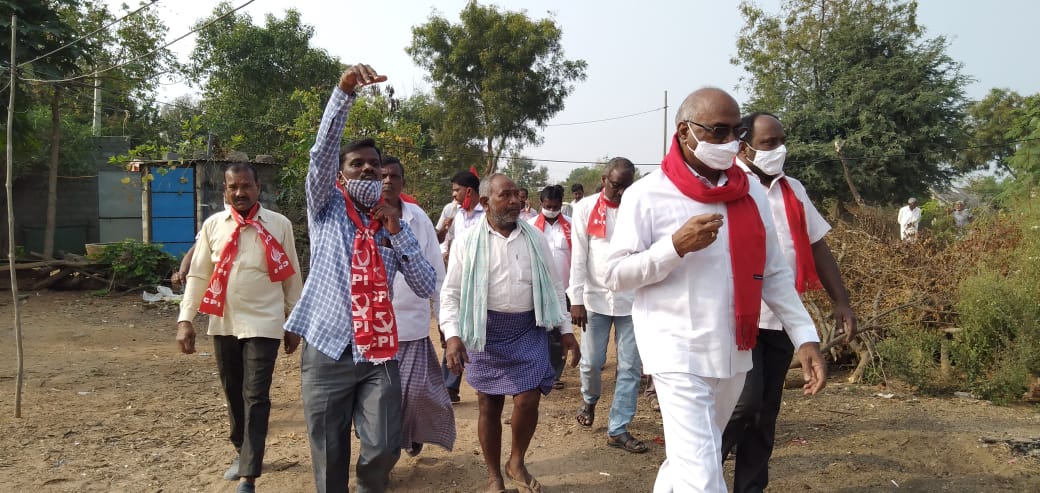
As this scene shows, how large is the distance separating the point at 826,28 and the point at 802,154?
648 centimetres

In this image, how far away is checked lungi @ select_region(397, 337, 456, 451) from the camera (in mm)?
4117

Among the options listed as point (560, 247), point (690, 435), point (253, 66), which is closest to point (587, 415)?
point (560, 247)

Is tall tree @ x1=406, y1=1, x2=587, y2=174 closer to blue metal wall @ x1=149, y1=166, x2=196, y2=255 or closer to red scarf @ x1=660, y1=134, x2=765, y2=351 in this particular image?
blue metal wall @ x1=149, y1=166, x2=196, y2=255

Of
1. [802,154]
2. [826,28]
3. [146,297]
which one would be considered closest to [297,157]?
[146,297]

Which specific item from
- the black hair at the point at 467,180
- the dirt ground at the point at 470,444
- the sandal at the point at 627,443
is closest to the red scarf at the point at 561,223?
the black hair at the point at 467,180

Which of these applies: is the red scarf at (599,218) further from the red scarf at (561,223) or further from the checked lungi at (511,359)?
the red scarf at (561,223)

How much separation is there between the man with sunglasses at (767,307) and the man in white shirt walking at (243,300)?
2.46 meters

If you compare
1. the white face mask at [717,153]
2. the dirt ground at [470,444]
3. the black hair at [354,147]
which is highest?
the black hair at [354,147]

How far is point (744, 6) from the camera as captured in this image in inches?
1128

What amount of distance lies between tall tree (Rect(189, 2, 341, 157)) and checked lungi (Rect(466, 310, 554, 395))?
63.2 feet

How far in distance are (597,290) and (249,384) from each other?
2453mm

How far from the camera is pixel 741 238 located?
2.86 m

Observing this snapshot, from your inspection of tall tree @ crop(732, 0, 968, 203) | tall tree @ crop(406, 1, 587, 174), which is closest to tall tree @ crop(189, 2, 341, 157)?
tall tree @ crop(406, 1, 587, 174)

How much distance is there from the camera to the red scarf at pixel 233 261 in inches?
166
